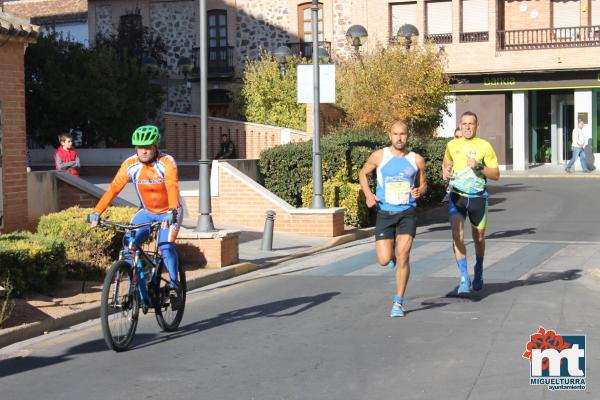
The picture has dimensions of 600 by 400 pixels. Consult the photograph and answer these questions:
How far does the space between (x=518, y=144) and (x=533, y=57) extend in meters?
3.96

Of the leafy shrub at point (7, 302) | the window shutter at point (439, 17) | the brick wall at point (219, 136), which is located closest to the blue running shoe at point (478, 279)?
the leafy shrub at point (7, 302)

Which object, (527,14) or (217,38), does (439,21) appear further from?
(217,38)

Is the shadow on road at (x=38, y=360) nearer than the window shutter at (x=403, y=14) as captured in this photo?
Yes

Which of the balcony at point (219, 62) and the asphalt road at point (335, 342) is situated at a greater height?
the balcony at point (219, 62)

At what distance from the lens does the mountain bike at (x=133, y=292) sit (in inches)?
345

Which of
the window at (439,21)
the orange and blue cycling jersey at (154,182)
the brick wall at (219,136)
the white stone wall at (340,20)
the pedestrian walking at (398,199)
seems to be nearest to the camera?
the orange and blue cycling jersey at (154,182)

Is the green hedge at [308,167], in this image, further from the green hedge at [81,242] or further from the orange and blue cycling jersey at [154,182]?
the orange and blue cycling jersey at [154,182]

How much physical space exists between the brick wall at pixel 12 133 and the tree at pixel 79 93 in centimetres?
1696

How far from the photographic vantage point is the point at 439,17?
42938mm

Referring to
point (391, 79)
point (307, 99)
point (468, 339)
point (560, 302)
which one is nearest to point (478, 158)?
point (560, 302)

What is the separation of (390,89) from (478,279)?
48.4 feet

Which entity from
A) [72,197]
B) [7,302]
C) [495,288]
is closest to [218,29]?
[72,197]

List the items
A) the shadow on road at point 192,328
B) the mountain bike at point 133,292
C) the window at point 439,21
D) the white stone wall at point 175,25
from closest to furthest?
1. the shadow on road at point 192,328
2. the mountain bike at point 133,292
3. the window at point 439,21
4. the white stone wall at point 175,25

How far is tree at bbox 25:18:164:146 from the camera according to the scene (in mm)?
32031
